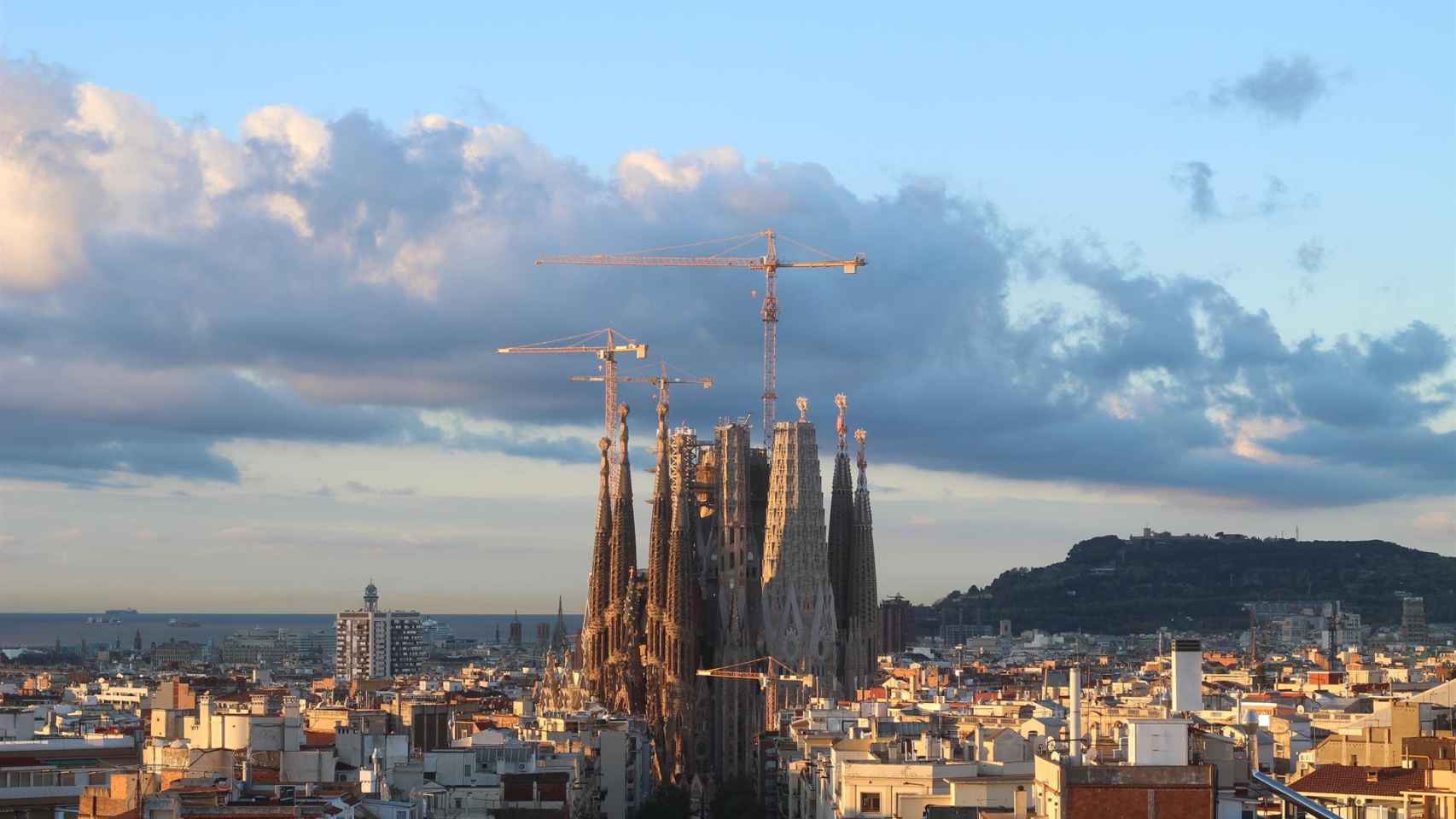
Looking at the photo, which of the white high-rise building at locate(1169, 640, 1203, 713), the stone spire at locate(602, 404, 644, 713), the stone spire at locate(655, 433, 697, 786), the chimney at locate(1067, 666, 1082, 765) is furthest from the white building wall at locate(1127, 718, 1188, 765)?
the stone spire at locate(602, 404, 644, 713)

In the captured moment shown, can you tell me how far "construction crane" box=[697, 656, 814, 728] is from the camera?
145000 millimetres

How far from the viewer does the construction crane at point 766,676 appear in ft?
476

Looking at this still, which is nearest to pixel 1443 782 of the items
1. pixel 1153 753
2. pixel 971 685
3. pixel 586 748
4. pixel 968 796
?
pixel 968 796

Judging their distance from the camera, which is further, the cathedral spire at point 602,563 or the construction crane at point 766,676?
the cathedral spire at point 602,563

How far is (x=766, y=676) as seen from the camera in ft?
489

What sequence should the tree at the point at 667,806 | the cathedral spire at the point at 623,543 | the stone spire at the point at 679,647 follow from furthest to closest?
the cathedral spire at the point at 623,543
the stone spire at the point at 679,647
the tree at the point at 667,806

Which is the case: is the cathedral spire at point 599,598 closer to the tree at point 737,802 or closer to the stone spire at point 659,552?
the stone spire at point 659,552

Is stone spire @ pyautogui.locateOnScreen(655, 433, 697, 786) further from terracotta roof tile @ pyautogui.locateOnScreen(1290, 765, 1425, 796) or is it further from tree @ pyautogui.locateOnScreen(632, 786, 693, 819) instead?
terracotta roof tile @ pyautogui.locateOnScreen(1290, 765, 1425, 796)

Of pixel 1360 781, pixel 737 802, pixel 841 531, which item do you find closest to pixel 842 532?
pixel 841 531

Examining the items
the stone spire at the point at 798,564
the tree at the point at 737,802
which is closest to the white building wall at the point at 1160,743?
the tree at the point at 737,802

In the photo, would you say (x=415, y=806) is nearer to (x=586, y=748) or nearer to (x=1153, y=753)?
(x=1153, y=753)

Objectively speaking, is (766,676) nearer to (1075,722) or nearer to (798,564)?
(798,564)

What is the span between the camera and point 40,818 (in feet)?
202

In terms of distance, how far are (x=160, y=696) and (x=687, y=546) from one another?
2924 centimetres
